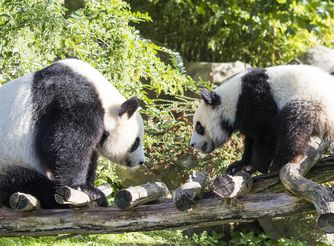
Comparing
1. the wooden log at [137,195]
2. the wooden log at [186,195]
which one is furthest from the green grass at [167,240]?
the wooden log at [186,195]

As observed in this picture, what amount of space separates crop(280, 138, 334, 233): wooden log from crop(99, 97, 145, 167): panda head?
1483 millimetres

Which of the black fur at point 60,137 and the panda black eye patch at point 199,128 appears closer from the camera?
the black fur at point 60,137

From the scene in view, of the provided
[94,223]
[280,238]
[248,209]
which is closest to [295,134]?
[248,209]

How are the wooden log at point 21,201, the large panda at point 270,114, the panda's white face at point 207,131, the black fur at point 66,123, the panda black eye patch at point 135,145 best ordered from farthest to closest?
the panda's white face at point 207,131 < the panda black eye patch at point 135,145 < the large panda at point 270,114 < the black fur at point 66,123 < the wooden log at point 21,201

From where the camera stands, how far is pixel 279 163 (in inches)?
207

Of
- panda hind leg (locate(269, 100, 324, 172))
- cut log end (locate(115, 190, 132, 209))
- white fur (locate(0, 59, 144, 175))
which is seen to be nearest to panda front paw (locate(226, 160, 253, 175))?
panda hind leg (locate(269, 100, 324, 172))

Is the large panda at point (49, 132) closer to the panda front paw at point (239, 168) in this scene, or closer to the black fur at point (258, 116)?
the black fur at point (258, 116)

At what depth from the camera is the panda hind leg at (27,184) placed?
4.96 meters

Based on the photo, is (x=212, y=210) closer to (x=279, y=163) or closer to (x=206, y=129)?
(x=279, y=163)

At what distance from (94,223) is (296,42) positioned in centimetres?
896

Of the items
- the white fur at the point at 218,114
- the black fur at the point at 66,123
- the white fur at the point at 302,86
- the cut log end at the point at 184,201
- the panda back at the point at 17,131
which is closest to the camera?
the cut log end at the point at 184,201

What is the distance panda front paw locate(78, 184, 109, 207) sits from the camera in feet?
16.0

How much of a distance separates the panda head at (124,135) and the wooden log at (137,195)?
79 centimetres

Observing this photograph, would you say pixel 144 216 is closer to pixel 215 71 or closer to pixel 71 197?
pixel 71 197
